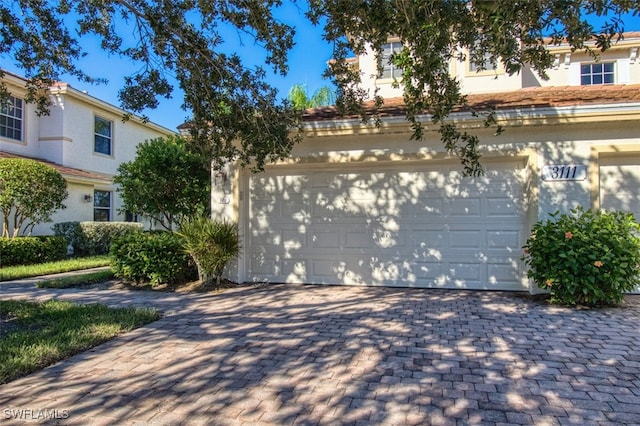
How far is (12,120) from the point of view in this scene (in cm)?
1376

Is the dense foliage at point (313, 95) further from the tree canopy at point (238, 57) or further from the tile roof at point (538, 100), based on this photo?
the tree canopy at point (238, 57)

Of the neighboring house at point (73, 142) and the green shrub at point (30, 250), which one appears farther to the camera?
the neighboring house at point (73, 142)

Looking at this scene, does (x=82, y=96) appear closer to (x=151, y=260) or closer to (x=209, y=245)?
(x=151, y=260)

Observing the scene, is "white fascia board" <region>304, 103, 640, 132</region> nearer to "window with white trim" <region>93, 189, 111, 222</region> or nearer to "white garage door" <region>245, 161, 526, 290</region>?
"white garage door" <region>245, 161, 526, 290</region>

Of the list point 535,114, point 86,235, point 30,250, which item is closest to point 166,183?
point 30,250

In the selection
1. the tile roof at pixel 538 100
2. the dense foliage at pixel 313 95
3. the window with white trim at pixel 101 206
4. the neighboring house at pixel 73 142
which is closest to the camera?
the tile roof at pixel 538 100

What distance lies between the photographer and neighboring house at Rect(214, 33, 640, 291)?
6.78 meters

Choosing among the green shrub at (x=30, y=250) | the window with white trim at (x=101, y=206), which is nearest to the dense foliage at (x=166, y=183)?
the green shrub at (x=30, y=250)

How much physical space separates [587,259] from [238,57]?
18.8ft

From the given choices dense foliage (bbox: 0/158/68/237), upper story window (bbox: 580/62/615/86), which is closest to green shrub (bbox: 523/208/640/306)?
upper story window (bbox: 580/62/615/86)

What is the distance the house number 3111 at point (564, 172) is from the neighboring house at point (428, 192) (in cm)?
2

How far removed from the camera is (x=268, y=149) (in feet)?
18.9

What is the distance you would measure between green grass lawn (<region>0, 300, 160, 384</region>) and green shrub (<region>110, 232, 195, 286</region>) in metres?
1.65

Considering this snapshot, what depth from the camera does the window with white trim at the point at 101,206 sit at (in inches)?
621
